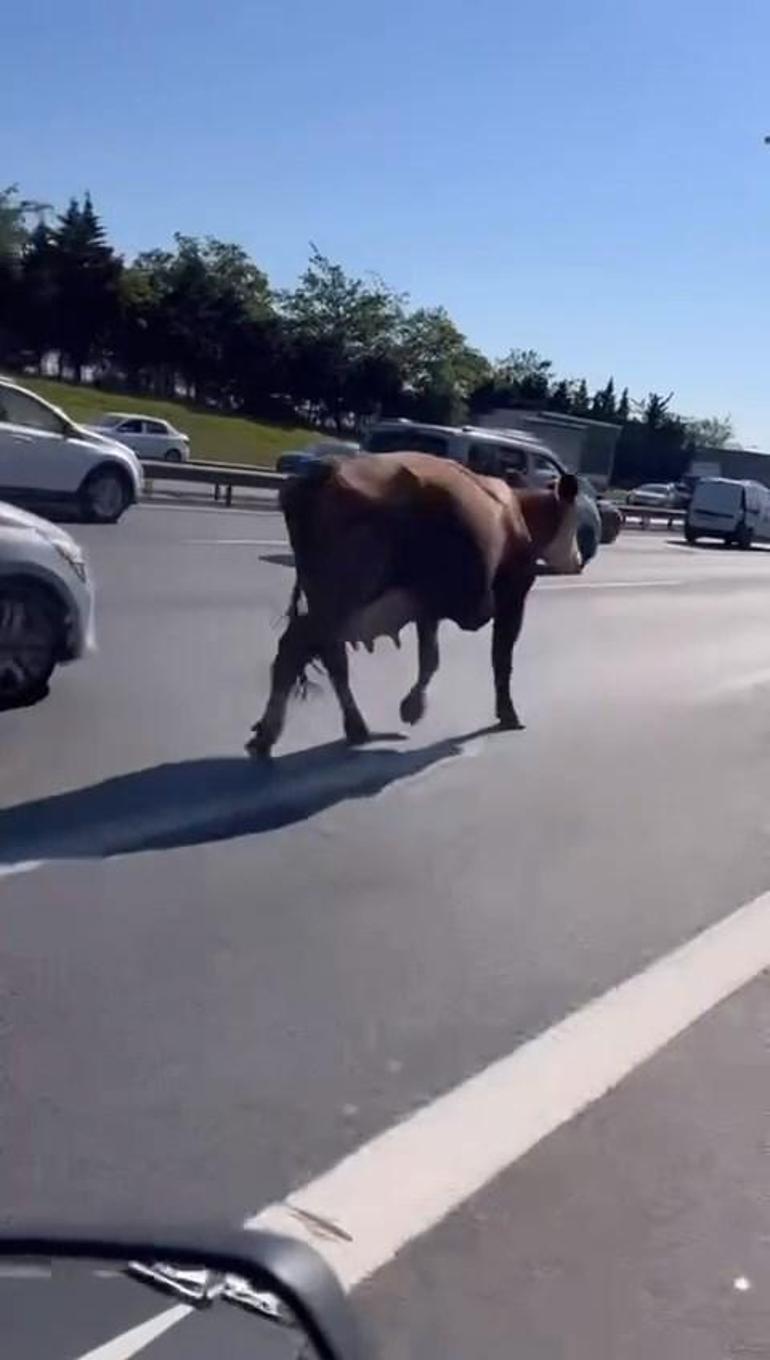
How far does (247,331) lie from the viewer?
86188 mm

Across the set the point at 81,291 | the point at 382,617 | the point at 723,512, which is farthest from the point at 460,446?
the point at 81,291

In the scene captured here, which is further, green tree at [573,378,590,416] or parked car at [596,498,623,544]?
green tree at [573,378,590,416]

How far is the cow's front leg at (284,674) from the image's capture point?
11172mm

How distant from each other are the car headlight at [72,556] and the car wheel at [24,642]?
0.27 meters

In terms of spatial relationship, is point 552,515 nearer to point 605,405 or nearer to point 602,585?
point 602,585

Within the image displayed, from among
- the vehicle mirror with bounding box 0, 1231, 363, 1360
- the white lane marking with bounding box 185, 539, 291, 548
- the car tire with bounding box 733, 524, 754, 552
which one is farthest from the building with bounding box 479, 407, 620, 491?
the vehicle mirror with bounding box 0, 1231, 363, 1360

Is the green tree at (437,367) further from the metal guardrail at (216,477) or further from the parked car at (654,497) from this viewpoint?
the metal guardrail at (216,477)

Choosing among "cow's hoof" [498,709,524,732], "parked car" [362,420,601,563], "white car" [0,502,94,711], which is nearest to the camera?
"white car" [0,502,94,711]

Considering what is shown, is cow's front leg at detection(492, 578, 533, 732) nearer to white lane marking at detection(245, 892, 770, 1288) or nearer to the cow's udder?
the cow's udder

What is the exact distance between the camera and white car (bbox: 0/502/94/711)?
11.7 m

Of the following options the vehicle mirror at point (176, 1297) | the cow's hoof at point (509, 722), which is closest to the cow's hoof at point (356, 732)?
the cow's hoof at point (509, 722)

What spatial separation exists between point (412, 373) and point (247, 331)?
24.7ft

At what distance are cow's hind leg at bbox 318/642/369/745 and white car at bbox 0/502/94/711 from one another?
1.59m

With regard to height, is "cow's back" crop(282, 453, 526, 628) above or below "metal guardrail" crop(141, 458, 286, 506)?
above
